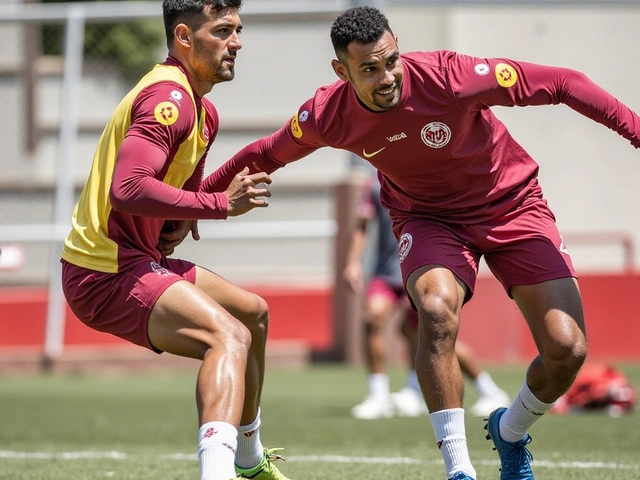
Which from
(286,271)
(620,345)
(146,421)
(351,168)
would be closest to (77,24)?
(351,168)

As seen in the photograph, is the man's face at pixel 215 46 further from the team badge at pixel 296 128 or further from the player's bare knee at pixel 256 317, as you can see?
the player's bare knee at pixel 256 317

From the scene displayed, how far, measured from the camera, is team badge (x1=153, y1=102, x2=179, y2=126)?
16.6 ft

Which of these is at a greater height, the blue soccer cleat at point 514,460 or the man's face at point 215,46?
the man's face at point 215,46

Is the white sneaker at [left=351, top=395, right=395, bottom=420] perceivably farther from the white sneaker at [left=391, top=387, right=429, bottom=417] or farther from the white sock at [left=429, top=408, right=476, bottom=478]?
the white sock at [left=429, top=408, right=476, bottom=478]

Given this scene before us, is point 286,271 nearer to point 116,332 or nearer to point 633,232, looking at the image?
point 633,232

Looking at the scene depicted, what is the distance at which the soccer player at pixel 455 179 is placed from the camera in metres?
5.58

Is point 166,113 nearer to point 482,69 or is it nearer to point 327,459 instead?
point 482,69

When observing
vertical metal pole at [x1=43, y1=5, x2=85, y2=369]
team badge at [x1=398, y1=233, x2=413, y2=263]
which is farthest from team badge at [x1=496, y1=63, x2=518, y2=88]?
vertical metal pole at [x1=43, y1=5, x2=85, y2=369]

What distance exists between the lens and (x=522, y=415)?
19.9 ft

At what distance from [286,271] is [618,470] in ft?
39.3

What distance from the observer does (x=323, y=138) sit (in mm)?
5945

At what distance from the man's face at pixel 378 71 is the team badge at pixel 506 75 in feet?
1.58

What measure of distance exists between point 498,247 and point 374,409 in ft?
13.9

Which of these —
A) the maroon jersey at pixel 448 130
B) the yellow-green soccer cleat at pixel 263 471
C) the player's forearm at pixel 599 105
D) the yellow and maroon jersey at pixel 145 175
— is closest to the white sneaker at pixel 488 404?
the maroon jersey at pixel 448 130
